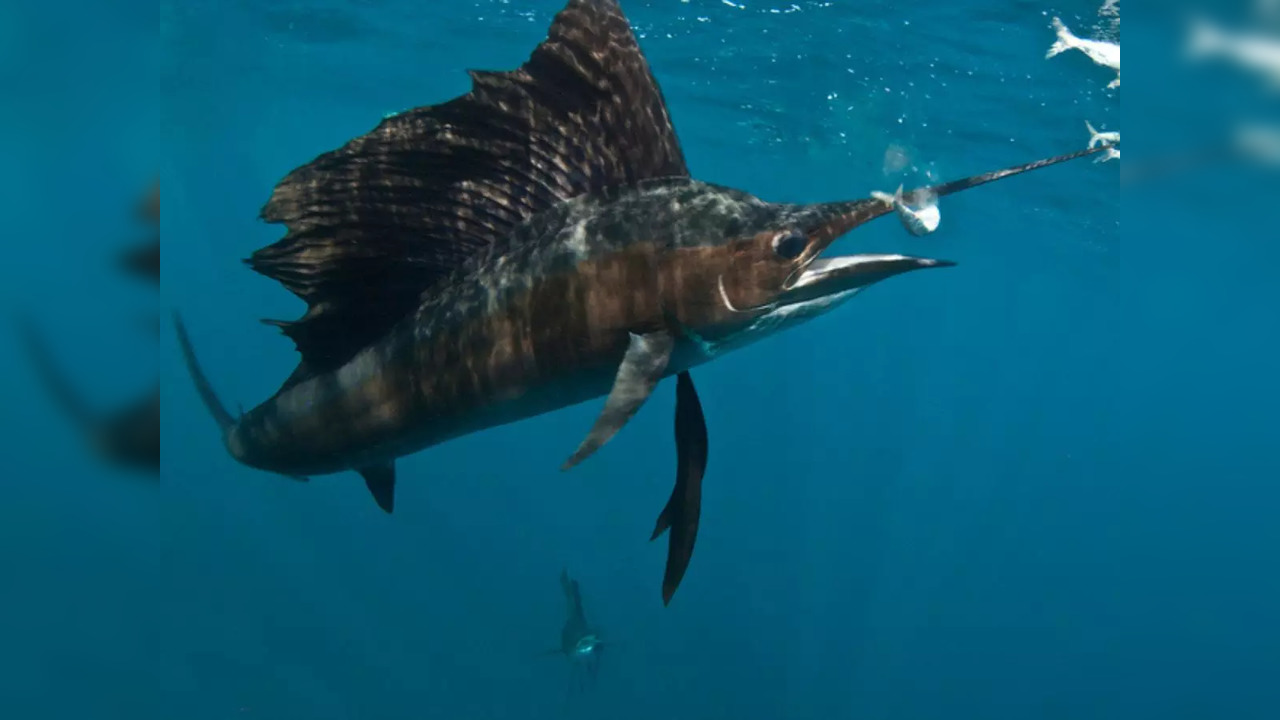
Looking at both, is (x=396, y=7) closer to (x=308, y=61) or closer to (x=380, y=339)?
(x=308, y=61)

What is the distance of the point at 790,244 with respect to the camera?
239 centimetres

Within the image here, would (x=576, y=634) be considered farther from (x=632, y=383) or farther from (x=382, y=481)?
(x=632, y=383)

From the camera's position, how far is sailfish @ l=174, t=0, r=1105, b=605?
8.19 ft

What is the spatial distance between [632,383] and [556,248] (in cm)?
65

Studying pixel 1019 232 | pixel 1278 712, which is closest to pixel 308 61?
pixel 1019 232

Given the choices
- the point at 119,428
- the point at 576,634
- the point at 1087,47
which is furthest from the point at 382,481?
the point at 1087,47

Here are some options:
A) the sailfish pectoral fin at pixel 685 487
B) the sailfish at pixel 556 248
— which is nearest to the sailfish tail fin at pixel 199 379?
the sailfish at pixel 556 248

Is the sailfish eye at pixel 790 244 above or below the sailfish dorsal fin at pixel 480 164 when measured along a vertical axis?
below

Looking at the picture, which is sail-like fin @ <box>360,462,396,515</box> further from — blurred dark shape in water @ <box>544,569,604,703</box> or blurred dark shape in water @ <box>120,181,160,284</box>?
blurred dark shape in water @ <box>544,569,604,703</box>

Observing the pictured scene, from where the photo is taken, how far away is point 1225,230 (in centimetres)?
2039

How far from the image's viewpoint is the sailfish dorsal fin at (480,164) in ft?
8.73

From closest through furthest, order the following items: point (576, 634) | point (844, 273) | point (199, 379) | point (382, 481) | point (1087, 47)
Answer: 1. point (844, 273)
2. point (382, 481)
3. point (199, 379)
4. point (576, 634)
5. point (1087, 47)

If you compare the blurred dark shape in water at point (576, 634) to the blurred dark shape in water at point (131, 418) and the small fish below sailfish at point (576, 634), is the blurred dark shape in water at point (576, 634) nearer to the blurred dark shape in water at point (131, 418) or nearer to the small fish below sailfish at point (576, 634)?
the small fish below sailfish at point (576, 634)

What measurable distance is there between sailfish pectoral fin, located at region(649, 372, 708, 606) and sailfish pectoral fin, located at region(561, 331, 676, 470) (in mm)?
263
